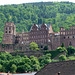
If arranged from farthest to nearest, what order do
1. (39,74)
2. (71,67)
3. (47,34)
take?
(47,34) < (39,74) < (71,67)

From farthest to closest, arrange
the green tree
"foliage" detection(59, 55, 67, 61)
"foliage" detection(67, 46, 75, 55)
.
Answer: "foliage" detection(67, 46, 75, 55), "foliage" detection(59, 55, 67, 61), the green tree

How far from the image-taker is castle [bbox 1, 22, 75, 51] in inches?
4461

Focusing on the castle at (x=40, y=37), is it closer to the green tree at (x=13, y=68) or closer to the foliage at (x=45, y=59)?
the foliage at (x=45, y=59)

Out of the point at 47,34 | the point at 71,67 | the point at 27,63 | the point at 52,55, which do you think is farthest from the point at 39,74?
the point at 47,34

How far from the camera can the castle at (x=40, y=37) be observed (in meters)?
113

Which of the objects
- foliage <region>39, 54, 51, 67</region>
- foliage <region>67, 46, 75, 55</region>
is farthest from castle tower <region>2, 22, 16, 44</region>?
foliage <region>67, 46, 75, 55</region>

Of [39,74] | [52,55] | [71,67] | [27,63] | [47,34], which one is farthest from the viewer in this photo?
[47,34]

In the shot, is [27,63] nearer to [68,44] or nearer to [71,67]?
[68,44]

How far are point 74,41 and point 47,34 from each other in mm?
10681

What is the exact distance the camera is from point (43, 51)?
374 ft

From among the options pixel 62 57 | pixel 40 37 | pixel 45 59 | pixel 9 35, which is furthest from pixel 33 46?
pixel 62 57

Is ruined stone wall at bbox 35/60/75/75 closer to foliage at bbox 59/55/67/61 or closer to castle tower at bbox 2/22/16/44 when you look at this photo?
foliage at bbox 59/55/67/61

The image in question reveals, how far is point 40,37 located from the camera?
390 ft

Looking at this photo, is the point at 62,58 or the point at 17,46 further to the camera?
the point at 17,46
